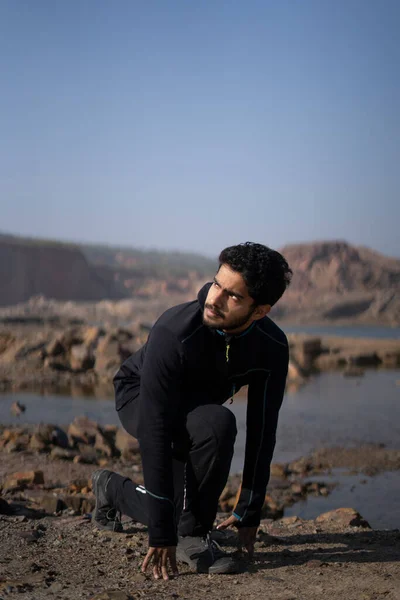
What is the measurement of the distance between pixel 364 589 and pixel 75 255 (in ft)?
169

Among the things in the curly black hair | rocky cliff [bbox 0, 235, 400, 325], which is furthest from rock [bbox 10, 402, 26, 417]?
rocky cliff [bbox 0, 235, 400, 325]

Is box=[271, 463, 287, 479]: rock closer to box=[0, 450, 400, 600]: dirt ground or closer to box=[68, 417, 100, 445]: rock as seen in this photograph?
box=[68, 417, 100, 445]: rock

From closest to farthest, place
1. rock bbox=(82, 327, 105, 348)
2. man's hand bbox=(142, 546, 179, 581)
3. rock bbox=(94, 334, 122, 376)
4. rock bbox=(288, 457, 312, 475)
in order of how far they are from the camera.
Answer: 1. man's hand bbox=(142, 546, 179, 581)
2. rock bbox=(288, 457, 312, 475)
3. rock bbox=(94, 334, 122, 376)
4. rock bbox=(82, 327, 105, 348)

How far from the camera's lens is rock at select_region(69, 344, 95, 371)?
44.8 ft

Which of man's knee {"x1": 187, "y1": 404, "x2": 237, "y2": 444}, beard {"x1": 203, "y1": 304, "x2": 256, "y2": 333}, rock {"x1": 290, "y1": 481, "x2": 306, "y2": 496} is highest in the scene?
beard {"x1": 203, "y1": 304, "x2": 256, "y2": 333}

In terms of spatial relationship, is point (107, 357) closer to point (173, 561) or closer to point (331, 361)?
point (331, 361)

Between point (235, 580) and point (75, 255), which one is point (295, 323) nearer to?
point (75, 255)

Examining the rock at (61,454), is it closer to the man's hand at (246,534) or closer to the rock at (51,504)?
the rock at (51,504)

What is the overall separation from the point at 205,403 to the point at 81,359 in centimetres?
1095

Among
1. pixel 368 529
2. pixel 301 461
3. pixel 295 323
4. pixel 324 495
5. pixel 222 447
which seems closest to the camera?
pixel 222 447

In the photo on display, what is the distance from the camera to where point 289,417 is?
9367 mm

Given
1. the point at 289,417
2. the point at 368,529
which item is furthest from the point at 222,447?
the point at 289,417

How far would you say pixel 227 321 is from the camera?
289 centimetres

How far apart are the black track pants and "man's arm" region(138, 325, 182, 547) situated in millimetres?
139
